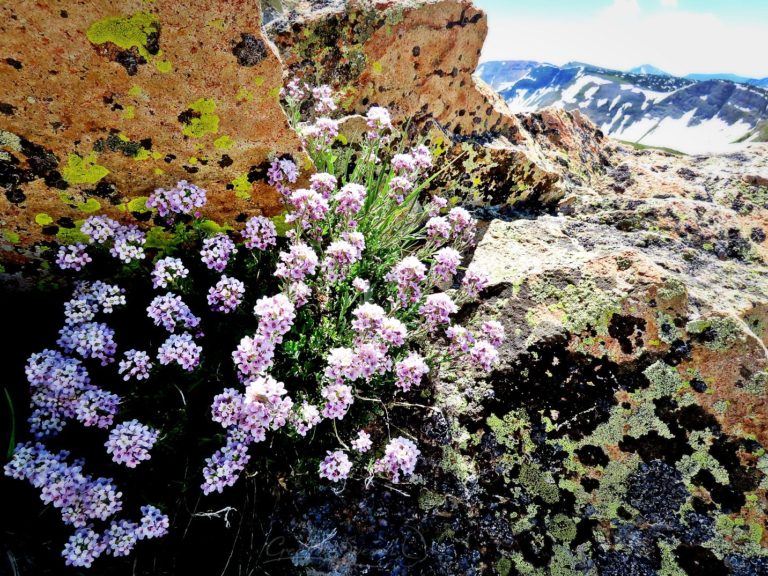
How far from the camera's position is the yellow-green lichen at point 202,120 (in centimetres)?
327

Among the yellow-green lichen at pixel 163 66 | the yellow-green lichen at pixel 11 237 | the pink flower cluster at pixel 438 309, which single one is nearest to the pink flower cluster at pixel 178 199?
the yellow-green lichen at pixel 163 66

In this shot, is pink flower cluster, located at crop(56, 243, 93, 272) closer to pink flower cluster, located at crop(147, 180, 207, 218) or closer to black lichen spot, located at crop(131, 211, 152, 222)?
black lichen spot, located at crop(131, 211, 152, 222)

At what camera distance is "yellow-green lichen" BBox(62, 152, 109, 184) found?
10.4 feet

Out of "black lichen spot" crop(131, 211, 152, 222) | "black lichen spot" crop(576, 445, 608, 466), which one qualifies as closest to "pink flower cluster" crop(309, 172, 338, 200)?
"black lichen spot" crop(131, 211, 152, 222)

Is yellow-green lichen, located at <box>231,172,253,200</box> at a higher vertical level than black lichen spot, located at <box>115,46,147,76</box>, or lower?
lower

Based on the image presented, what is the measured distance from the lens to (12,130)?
2922 millimetres

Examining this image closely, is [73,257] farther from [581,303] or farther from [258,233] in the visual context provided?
[581,303]

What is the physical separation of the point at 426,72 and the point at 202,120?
12.5 ft

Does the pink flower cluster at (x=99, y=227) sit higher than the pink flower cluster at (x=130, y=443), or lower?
higher

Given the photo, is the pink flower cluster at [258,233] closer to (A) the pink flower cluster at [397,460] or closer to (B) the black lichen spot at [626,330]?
(A) the pink flower cluster at [397,460]

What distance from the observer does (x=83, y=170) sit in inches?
127

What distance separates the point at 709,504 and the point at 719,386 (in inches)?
35.0

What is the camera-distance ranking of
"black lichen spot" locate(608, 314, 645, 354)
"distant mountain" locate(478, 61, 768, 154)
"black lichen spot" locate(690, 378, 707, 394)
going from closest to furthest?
1. "black lichen spot" locate(690, 378, 707, 394)
2. "black lichen spot" locate(608, 314, 645, 354)
3. "distant mountain" locate(478, 61, 768, 154)

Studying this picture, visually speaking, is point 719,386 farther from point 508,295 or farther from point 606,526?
point 508,295
